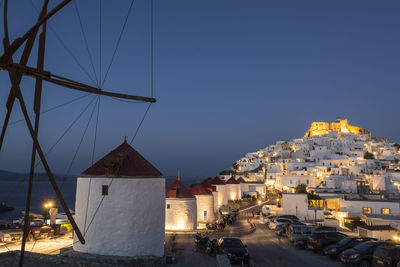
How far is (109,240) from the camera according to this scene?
45.4 ft

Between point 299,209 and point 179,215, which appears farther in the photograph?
point 299,209

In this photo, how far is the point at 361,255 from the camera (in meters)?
13.0

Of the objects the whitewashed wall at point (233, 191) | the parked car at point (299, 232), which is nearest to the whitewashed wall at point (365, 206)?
the parked car at point (299, 232)

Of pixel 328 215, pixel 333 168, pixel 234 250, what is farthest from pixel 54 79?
pixel 333 168

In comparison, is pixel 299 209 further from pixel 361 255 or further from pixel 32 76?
pixel 32 76

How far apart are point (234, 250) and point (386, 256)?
6.38m

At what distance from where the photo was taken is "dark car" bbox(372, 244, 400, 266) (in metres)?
11.1

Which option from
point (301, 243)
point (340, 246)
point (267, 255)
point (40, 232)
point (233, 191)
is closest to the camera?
point (340, 246)

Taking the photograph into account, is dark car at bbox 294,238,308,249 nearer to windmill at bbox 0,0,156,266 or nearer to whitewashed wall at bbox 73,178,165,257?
whitewashed wall at bbox 73,178,165,257

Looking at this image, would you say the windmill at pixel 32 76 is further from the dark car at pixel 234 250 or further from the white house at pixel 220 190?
the white house at pixel 220 190

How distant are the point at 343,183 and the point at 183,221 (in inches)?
1805

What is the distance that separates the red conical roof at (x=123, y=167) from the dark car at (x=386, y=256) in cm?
1050

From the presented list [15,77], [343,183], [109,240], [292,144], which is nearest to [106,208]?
[109,240]

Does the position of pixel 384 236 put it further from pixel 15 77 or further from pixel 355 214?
pixel 15 77
